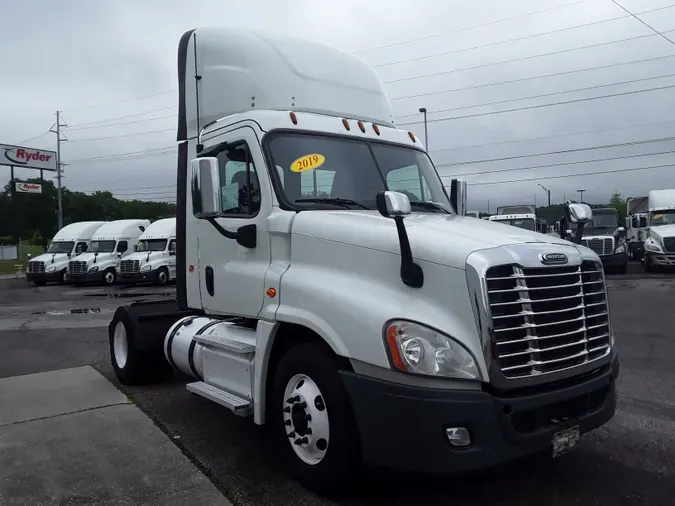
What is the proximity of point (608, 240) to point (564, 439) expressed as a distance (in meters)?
→ 22.5

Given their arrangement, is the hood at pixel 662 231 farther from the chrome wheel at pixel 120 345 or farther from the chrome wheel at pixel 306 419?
the chrome wheel at pixel 306 419

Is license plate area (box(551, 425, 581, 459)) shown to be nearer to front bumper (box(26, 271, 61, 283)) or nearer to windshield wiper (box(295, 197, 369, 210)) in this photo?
windshield wiper (box(295, 197, 369, 210))

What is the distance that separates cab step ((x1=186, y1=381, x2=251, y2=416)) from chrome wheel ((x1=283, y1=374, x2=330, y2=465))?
1.48 feet

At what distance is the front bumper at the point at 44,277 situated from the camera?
2978 cm

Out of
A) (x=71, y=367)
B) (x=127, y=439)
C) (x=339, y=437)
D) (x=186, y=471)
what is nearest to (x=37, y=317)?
(x=71, y=367)

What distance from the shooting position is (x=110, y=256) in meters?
29.4

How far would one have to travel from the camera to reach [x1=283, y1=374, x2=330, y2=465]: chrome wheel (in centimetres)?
385

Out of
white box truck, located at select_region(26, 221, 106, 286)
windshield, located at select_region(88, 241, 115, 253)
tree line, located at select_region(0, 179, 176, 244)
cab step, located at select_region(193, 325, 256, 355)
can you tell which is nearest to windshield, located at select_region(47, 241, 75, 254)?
white box truck, located at select_region(26, 221, 106, 286)

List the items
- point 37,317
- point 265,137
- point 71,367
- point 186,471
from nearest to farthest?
1. point 186,471
2. point 265,137
3. point 71,367
4. point 37,317

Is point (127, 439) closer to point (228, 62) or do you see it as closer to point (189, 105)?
point (189, 105)

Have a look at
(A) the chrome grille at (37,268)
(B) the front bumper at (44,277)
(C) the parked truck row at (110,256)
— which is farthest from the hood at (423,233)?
(A) the chrome grille at (37,268)

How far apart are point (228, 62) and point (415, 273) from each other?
3114mm

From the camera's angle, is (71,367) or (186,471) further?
(71,367)

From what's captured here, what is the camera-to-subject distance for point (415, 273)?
3.59 m
